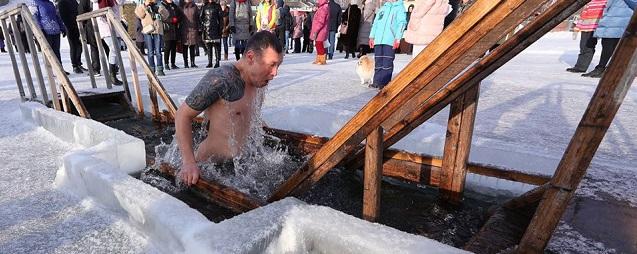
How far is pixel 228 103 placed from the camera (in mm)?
2311

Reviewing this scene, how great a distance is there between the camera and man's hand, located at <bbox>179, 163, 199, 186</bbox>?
2.05 metres

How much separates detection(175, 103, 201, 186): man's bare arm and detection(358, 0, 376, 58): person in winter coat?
375 inches

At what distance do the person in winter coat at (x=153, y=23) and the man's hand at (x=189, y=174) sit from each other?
592 cm

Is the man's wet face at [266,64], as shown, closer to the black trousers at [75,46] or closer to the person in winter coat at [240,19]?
the black trousers at [75,46]

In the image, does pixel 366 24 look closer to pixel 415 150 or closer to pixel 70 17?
pixel 70 17

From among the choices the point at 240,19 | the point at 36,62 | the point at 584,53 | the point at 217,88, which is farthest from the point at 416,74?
the point at 240,19

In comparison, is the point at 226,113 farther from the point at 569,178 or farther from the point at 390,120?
the point at 569,178

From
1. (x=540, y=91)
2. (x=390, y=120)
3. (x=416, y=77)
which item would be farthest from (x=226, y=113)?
(x=540, y=91)

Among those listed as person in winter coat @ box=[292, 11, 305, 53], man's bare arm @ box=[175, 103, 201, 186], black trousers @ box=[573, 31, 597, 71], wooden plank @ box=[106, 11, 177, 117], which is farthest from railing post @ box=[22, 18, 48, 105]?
person in winter coat @ box=[292, 11, 305, 53]

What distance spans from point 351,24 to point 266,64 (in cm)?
995

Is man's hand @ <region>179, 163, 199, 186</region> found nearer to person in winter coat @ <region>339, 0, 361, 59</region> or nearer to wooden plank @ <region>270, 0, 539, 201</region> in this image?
wooden plank @ <region>270, 0, 539, 201</region>

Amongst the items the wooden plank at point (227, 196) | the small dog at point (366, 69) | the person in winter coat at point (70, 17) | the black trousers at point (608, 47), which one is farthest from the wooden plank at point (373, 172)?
the person in winter coat at point (70, 17)

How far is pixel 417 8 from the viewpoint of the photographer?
5.70 metres

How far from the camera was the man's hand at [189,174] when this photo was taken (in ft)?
6.72
